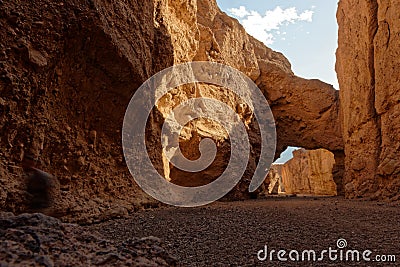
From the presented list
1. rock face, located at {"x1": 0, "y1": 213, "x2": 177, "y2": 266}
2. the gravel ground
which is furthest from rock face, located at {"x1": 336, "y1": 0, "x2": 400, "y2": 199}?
rock face, located at {"x1": 0, "y1": 213, "x2": 177, "y2": 266}

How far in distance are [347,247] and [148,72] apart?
159 inches

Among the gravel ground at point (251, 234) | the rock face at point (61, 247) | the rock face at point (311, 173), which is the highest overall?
the rock face at point (311, 173)

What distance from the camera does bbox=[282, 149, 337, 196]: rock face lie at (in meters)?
19.6

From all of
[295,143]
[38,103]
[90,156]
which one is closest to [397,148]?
[90,156]

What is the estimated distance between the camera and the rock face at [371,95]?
5.89 m

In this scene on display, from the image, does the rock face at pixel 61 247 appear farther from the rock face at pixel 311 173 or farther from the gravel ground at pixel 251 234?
the rock face at pixel 311 173

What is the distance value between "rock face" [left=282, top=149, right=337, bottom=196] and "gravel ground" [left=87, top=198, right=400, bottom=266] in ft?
53.1

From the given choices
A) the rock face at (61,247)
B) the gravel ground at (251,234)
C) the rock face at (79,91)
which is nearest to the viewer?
the rock face at (61,247)

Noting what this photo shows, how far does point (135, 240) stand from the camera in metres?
1.47

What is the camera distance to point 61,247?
1214 mm

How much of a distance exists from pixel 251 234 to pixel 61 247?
190 cm

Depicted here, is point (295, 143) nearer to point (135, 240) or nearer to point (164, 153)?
point (164, 153)

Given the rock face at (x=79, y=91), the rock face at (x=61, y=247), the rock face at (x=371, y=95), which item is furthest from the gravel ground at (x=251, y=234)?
the rock face at (x=371, y=95)

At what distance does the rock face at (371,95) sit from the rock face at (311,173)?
11070mm
